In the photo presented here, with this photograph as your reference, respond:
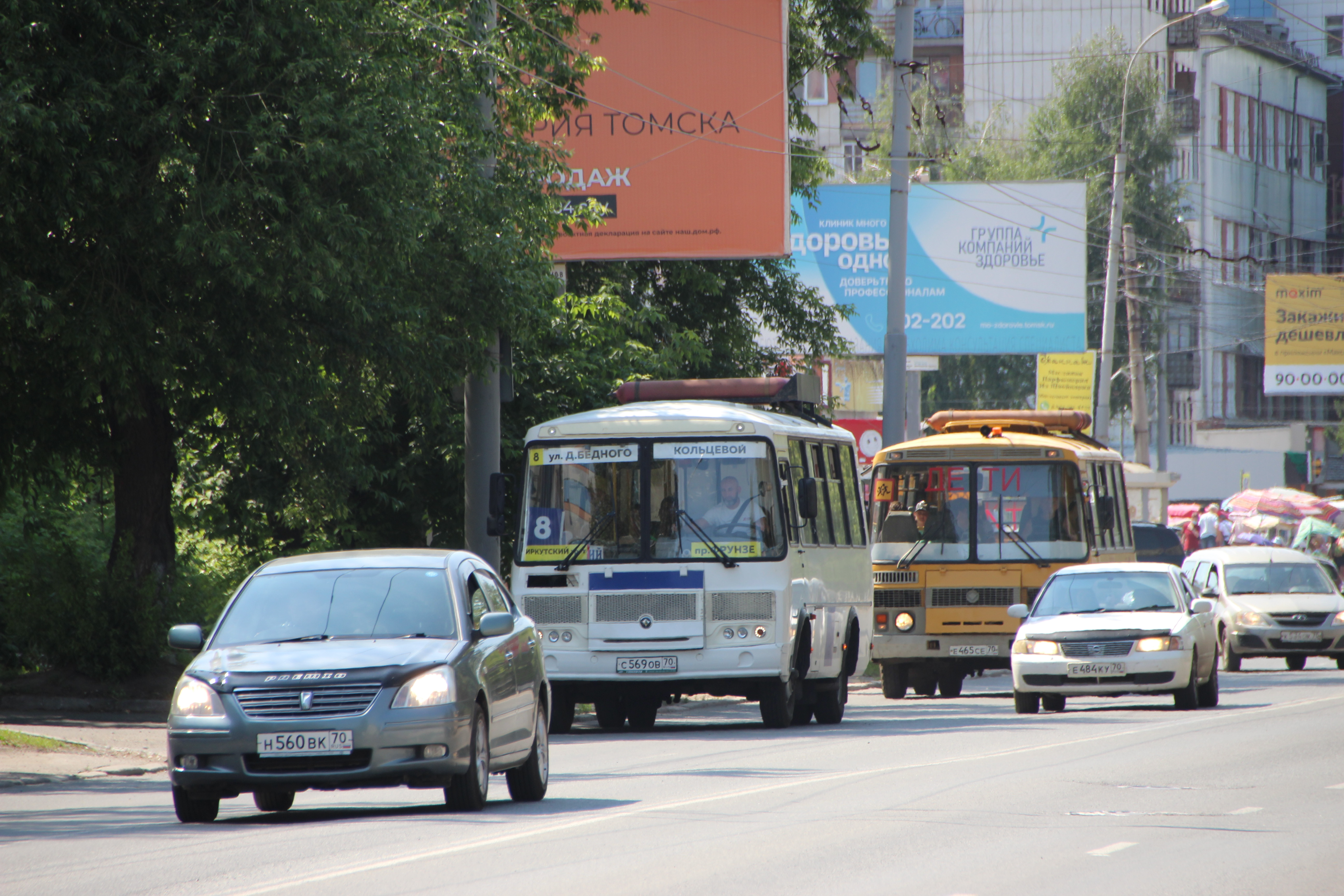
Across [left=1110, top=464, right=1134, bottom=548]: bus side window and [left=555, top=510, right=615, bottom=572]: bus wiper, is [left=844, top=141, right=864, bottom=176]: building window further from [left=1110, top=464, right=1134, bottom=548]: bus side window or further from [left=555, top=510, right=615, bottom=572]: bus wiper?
[left=555, top=510, right=615, bottom=572]: bus wiper

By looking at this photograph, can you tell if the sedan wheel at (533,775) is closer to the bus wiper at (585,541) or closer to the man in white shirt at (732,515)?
the bus wiper at (585,541)

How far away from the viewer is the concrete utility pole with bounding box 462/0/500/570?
20438mm

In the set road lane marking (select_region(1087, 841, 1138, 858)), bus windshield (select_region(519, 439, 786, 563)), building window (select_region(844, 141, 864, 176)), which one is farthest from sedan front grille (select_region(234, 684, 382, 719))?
building window (select_region(844, 141, 864, 176))

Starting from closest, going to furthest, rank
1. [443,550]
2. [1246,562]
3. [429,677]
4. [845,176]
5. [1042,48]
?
[429,677] → [443,550] → [1246,562] → [845,176] → [1042,48]

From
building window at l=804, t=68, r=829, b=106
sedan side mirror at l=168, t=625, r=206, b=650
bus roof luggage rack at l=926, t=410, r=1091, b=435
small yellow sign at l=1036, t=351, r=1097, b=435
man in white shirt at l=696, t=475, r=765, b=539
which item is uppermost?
building window at l=804, t=68, r=829, b=106

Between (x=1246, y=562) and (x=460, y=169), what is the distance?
15.1 metres

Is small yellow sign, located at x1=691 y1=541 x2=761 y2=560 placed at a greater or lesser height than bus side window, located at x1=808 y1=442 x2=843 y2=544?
lesser

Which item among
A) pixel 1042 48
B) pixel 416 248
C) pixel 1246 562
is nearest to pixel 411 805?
pixel 416 248

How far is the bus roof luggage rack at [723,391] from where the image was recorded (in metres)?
20.4

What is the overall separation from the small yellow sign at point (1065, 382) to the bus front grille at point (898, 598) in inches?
930

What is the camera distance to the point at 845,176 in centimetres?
6469

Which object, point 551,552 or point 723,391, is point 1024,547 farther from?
point 551,552

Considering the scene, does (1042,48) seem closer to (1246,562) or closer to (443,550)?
(1246,562)

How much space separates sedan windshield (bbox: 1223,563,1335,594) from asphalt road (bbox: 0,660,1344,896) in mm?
12221
